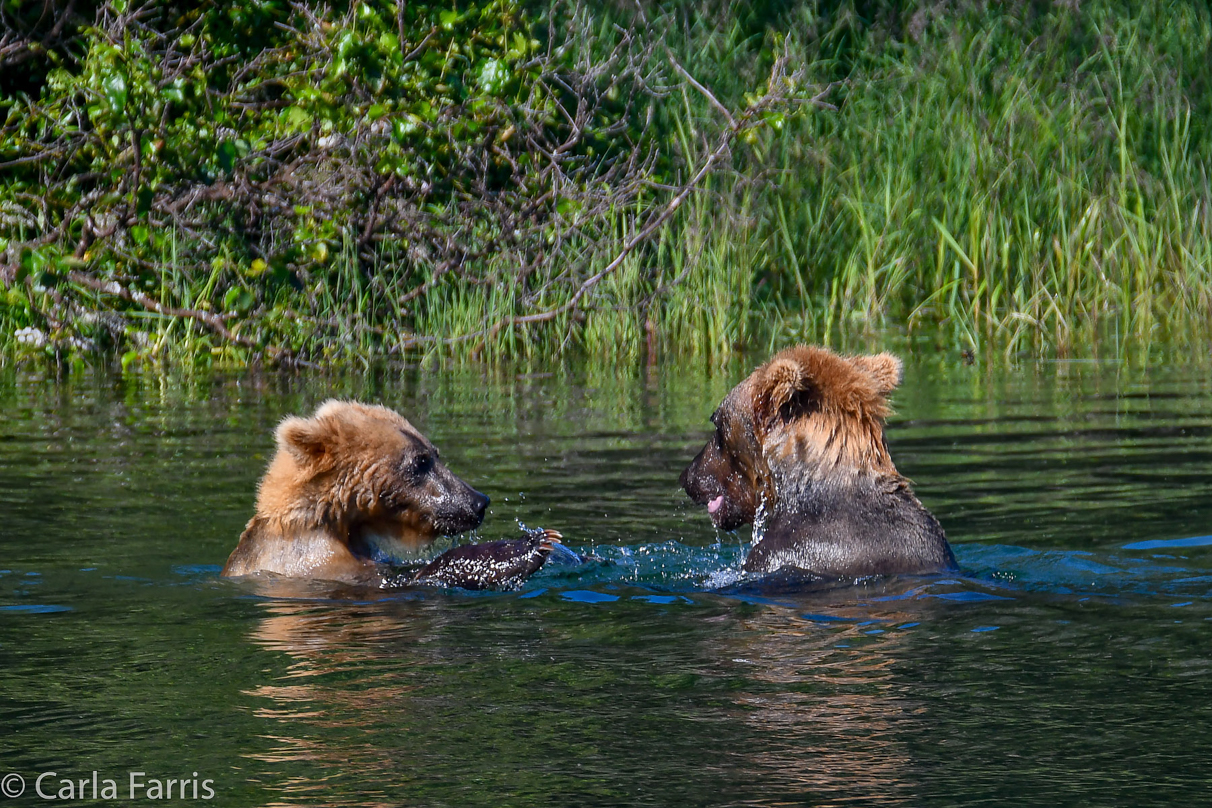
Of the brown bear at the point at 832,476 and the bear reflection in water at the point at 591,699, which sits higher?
the brown bear at the point at 832,476

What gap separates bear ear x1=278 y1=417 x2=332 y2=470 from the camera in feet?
22.7

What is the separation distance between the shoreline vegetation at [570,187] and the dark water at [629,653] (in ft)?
13.0

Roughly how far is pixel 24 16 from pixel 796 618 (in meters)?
11.0

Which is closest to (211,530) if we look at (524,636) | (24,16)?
(524,636)

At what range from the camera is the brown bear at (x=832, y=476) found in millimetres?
6445

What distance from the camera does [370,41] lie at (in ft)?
42.1

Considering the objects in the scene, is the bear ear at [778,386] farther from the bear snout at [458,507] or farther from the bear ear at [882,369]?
the bear snout at [458,507]

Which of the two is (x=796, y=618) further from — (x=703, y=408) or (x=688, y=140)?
(x=688, y=140)

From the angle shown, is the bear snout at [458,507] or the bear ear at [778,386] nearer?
the bear ear at [778,386]

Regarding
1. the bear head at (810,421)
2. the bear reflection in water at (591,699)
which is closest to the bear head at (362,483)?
the bear reflection in water at (591,699)

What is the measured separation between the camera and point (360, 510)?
23.6ft

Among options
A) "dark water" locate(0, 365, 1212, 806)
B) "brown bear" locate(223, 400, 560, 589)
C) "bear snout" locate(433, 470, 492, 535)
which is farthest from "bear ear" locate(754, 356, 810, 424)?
"bear snout" locate(433, 470, 492, 535)

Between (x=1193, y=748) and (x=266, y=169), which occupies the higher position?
(x=266, y=169)

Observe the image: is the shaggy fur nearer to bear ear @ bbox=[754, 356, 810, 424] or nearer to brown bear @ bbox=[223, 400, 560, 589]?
brown bear @ bbox=[223, 400, 560, 589]
